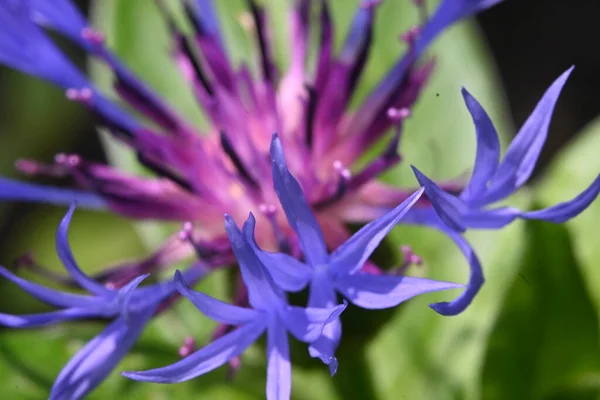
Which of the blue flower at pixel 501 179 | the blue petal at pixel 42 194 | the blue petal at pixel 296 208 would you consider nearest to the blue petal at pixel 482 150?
the blue flower at pixel 501 179

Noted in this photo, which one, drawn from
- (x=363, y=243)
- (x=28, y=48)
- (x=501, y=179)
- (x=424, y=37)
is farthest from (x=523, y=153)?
(x=28, y=48)

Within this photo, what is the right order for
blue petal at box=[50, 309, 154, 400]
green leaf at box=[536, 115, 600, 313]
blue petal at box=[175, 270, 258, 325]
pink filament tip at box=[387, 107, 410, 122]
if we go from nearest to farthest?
blue petal at box=[175, 270, 258, 325]
blue petal at box=[50, 309, 154, 400]
pink filament tip at box=[387, 107, 410, 122]
green leaf at box=[536, 115, 600, 313]

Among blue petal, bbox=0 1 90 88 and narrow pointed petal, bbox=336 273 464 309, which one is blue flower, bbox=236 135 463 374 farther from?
blue petal, bbox=0 1 90 88

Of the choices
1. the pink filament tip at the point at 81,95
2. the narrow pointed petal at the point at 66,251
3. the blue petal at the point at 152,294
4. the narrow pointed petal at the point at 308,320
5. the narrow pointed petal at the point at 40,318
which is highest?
the pink filament tip at the point at 81,95

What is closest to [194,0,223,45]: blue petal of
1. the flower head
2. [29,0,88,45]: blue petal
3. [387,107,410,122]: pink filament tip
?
the flower head

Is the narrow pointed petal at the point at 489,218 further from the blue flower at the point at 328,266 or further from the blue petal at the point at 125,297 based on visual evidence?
the blue petal at the point at 125,297

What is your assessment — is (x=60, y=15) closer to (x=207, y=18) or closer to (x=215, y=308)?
(x=207, y=18)

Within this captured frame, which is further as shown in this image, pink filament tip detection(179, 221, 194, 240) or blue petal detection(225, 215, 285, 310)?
pink filament tip detection(179, 221, 194, 240)
